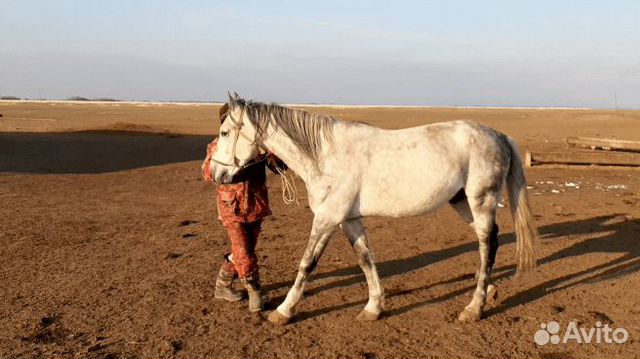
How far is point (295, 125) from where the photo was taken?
5102 millimetres

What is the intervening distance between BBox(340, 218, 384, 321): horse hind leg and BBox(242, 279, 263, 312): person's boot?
104 cm

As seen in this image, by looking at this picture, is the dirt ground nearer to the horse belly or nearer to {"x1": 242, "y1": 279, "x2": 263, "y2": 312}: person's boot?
{"x1": 242, "y1": 279, "x2": 263, "y2": 312}: person's boot

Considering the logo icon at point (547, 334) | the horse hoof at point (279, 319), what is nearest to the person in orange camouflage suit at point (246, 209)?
the horse hoof at point (279, 319)

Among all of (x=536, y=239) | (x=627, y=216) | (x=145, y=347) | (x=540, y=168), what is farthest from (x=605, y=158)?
(x=145, y=347)

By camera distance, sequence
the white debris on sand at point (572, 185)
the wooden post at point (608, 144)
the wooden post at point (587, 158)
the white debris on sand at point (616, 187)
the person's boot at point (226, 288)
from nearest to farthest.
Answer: the person's boot at point (226, 288) < the white debris on sand at point (616, 187) < the white debris on sand at point (572, 185) < the wooden post at point (587, 158) < the wooden post at point (608, 144)

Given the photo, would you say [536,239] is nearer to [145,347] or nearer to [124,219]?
[145,347]

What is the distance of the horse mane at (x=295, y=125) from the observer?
5.05m

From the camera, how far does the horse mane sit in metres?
5.05

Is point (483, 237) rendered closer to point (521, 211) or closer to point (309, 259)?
point (521, 211)

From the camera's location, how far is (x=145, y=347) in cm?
464

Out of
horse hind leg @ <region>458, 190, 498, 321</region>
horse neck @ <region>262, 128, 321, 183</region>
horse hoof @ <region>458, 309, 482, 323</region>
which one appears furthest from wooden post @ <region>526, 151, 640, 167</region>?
horse neck @ <region>262, 128, 321, 183</region>

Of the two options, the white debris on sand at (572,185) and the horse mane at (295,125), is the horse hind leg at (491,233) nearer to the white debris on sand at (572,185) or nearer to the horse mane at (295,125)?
the horse mane at (295,125)

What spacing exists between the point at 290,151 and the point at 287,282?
2.07 metres

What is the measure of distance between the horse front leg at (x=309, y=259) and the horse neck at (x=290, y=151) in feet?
1.45
